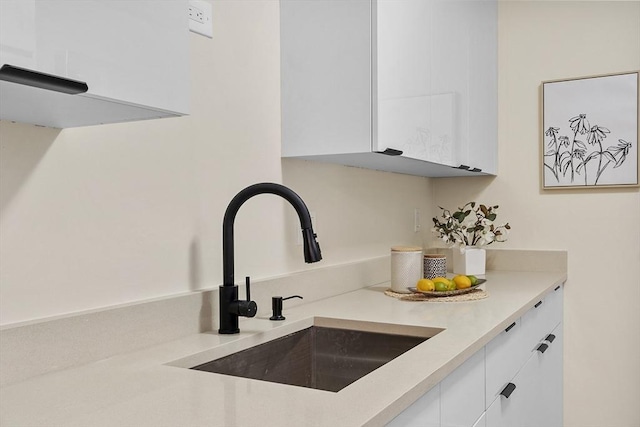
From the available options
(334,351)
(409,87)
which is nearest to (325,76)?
(409,87)

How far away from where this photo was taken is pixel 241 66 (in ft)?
5.86

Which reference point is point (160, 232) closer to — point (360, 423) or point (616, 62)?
point (360, 423)

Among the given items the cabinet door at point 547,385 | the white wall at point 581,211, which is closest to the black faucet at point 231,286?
the cabinet door at point 547,385

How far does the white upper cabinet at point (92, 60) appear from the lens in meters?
0.78

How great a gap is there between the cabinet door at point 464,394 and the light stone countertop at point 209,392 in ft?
0.16

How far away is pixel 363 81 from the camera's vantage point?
182 centimetres

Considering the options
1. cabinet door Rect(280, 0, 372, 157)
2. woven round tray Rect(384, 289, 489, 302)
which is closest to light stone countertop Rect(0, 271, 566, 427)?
woven round tray Rect(384, 289, 489, 302)

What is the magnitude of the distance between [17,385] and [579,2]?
2.90 metres

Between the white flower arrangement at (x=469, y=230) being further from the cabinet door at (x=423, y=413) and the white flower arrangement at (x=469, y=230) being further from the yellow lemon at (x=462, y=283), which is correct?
the cabinet door at (x=423, y=413)

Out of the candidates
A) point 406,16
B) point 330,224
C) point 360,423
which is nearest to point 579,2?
point 406,16

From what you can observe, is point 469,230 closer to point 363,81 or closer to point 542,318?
point 542,318

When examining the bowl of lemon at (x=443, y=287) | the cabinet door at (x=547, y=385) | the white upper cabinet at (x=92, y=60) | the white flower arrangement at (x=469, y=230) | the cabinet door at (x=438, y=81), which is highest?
the cabinet door at (x=438, y=81)

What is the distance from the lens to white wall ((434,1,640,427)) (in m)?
2.85

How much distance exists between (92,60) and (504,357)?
1421 mm
